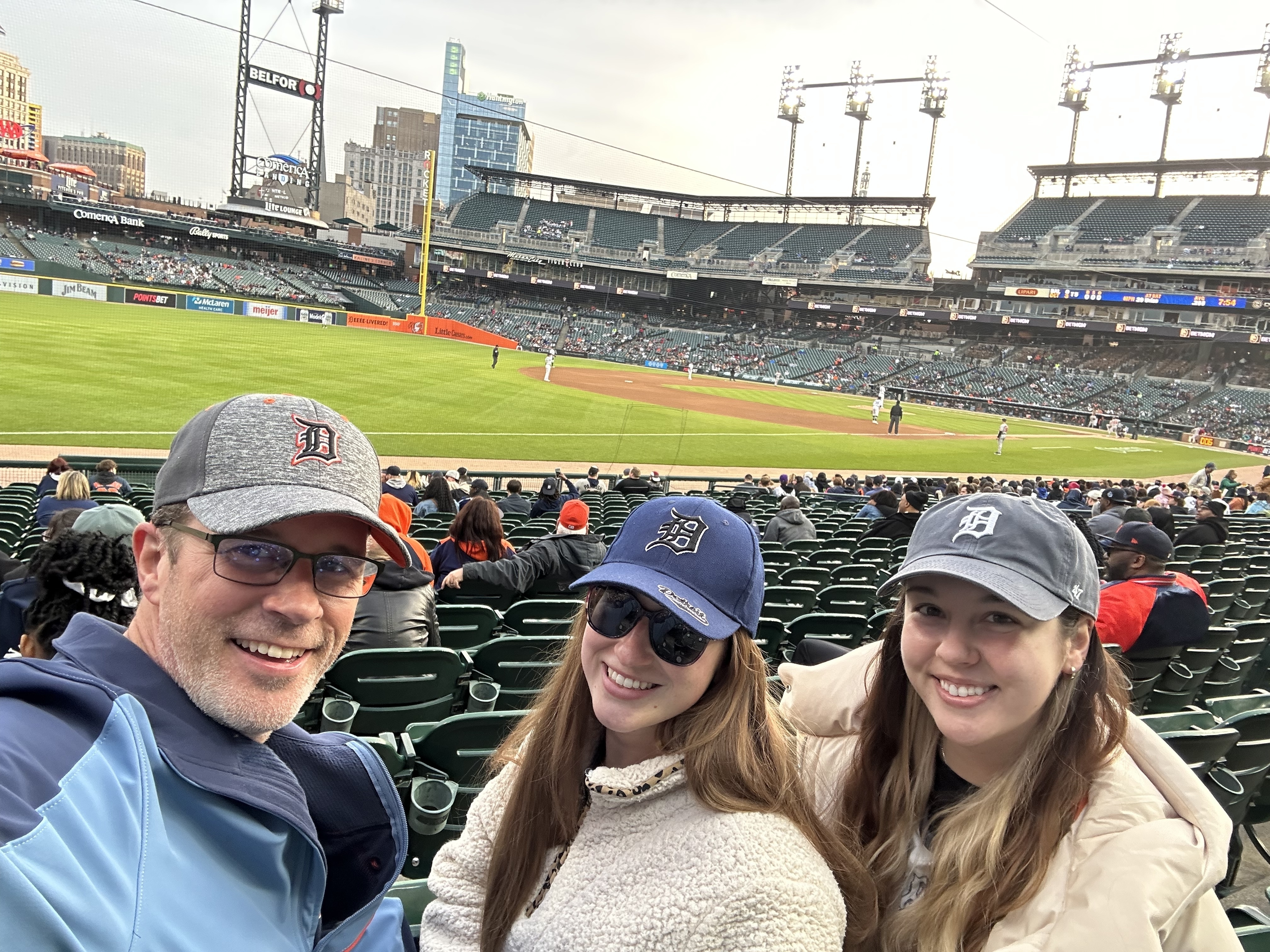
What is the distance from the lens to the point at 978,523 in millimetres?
2025

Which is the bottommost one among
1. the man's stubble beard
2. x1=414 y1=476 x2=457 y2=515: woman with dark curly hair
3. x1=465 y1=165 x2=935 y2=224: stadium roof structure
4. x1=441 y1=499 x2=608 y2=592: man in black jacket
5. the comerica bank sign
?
x1=414 y1=476 x2=457 y2=515: woman with dark curly hair

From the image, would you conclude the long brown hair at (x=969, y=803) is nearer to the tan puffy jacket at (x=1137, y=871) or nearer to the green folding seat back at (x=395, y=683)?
the tan puffy jacket at (x=1137, y=871)

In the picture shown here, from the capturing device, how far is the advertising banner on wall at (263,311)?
2104 inches

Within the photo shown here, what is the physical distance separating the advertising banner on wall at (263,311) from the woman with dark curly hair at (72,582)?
56.1m

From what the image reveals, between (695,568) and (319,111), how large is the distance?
8611cm

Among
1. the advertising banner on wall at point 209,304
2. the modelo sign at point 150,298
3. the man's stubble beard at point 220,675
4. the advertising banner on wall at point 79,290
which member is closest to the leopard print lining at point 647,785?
the man's stubble beard at point 220,675

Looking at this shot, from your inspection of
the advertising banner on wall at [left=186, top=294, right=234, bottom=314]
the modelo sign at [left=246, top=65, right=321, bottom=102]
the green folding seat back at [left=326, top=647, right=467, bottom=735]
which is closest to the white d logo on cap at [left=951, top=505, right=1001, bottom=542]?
the green folding seat back at [left=326, top=647, right=467, bottom=735]

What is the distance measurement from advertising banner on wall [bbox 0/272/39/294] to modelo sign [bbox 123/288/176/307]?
15.5 feet

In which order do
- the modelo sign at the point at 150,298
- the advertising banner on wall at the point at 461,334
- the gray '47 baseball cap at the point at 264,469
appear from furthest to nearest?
the advertising banner on wall at the point at 461,334 < the modelo sign at the point at 150,298 < the gray '47 baseball cap at the point at 264,469

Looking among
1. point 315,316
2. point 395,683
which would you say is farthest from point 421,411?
point 315,316

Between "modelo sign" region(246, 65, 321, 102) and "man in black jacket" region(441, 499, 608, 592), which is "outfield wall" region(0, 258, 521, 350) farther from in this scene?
"man in black jacket" region(441, 499, 608, 592)

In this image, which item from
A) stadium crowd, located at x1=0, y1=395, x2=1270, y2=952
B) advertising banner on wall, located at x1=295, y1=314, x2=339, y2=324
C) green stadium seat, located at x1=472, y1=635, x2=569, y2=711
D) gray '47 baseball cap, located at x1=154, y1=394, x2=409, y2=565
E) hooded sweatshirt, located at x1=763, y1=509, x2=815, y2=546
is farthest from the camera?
advertising banner on wall, located at x1=295, y1=314, x2=339, y2=324

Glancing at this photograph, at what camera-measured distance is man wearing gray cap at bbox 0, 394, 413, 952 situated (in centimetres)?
99

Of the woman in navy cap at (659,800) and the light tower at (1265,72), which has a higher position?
the light tower at (1265,72)
